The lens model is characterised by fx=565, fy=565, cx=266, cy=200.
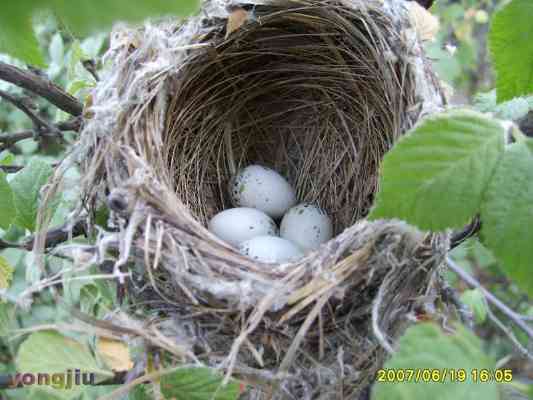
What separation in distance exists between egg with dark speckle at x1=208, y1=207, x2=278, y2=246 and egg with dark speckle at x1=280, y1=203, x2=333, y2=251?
52mm

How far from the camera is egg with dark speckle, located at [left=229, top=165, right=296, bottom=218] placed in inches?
54.2

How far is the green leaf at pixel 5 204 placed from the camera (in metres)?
0.82

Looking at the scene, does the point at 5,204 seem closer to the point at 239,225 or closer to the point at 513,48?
the point at 239,225

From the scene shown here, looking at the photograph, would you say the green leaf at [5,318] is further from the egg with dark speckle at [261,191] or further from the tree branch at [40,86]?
the egg with dark speckle at [261,191]

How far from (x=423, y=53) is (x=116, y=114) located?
1.77 ft

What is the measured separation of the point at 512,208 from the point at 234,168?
0.97m

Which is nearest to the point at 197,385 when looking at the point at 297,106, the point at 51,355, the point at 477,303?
the point at 51,355

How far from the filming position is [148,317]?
88cm

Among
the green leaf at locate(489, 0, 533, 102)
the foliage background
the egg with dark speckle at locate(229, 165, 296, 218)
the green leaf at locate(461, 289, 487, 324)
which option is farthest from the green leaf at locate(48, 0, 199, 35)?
the egg with dark speckle at locate(229, 165, 296, 218)

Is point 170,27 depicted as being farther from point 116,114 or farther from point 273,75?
point 273,75

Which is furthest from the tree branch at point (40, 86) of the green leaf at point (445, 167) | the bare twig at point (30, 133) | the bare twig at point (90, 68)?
the green leaf at point (445, 167)

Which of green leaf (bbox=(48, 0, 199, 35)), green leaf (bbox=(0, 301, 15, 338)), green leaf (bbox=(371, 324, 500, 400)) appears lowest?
green leaf (bbox=(0, 301, 15, 338))

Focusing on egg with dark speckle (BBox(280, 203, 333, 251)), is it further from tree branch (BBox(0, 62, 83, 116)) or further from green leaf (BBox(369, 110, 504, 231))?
green leaf (BBox(369, 110, 504, 231))

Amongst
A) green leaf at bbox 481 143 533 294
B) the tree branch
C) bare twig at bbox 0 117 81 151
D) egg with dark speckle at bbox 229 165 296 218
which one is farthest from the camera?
egg with dark speckle at bbox 229 165 296 218
